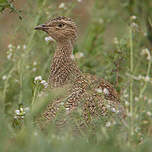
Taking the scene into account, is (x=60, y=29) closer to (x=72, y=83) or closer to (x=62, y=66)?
(x=62, y=66)

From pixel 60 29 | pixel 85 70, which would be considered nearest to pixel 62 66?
pixel 60 29

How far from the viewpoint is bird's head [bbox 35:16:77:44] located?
229 inches

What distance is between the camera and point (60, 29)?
5.86 m

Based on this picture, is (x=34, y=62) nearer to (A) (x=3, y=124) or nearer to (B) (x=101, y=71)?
(B) (x=101, y=71)

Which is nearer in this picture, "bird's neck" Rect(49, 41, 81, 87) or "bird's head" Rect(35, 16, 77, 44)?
"bird's neck" Rect(49, 41, 81, 87)

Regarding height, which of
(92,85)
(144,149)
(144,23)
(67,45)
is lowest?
(144,149)

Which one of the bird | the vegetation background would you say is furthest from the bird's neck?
the vegetation background

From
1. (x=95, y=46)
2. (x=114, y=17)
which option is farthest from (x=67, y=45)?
(x=114, y=17)

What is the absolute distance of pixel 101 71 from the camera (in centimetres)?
662

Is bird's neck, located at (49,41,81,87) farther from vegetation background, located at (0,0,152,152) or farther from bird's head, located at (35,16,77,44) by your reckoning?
vegetation background, located at (0,0,152,152)

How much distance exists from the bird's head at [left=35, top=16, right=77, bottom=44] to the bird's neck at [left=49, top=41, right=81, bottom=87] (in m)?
0.07

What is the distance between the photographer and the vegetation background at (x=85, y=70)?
346 centimetres

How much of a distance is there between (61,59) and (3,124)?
230 centimetres

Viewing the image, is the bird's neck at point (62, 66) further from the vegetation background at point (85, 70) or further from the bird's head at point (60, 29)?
the vegetation background at point (85, 70)
